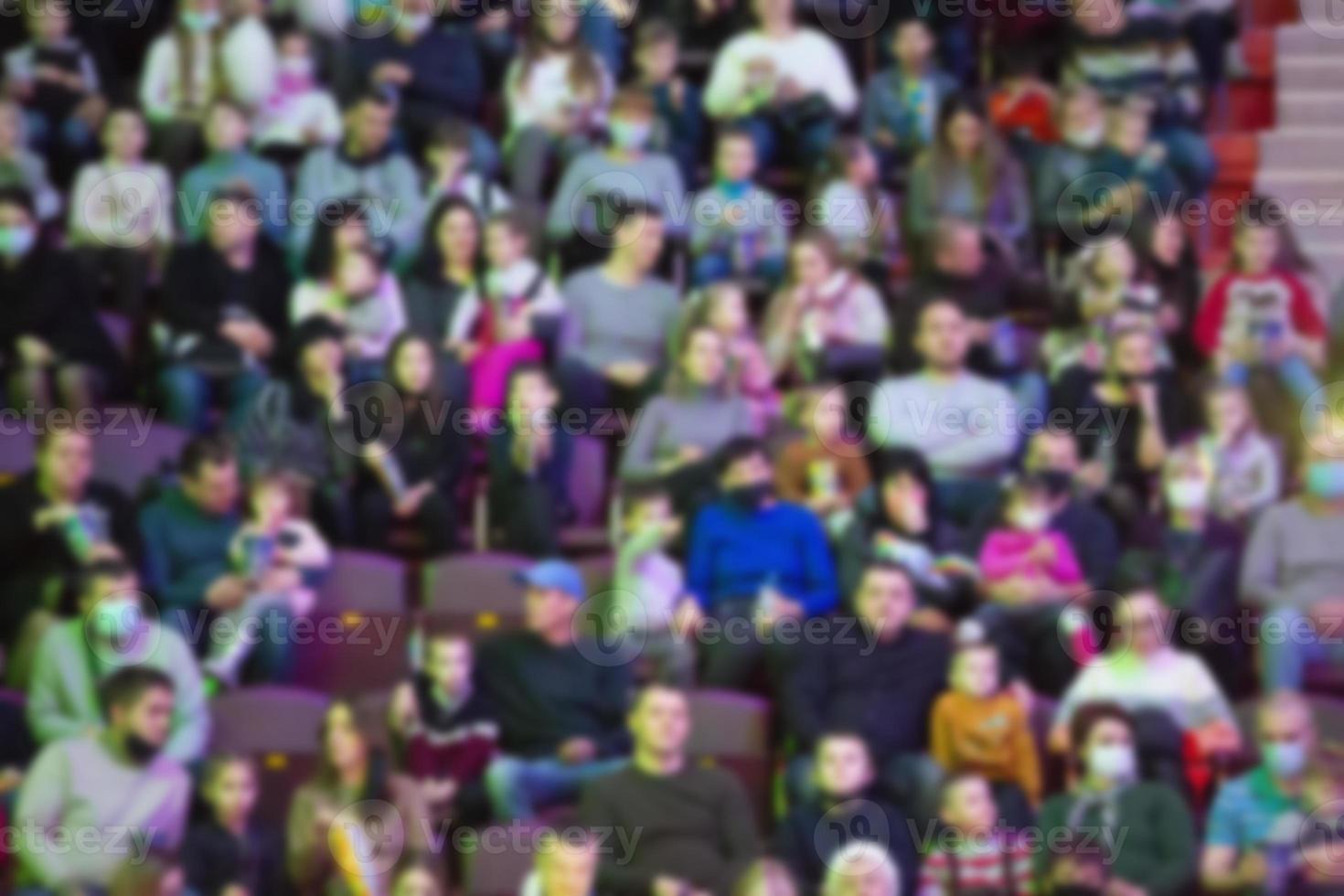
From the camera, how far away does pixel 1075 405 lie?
9430mm

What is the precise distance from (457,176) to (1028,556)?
224 centimetres

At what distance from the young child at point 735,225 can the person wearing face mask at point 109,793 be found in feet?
8.04

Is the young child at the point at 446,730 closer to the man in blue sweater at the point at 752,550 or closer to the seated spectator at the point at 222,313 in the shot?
the man in blue sweater at the point at 752,550

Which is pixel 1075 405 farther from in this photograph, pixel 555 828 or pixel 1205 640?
pixel 555 828

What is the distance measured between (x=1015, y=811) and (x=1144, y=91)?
3473mm

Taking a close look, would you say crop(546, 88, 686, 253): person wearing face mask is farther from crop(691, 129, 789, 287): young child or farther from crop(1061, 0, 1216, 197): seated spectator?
crop(1061, 0, 1216, 197): seated spectator

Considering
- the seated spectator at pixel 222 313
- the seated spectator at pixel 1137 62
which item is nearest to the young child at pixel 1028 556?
the seated spectator at pixel 222 313

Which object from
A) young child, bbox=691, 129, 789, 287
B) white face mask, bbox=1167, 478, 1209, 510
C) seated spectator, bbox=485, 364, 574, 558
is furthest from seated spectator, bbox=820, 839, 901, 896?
young child, bbox=691, 129, 789, 287

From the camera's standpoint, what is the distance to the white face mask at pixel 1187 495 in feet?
29.5

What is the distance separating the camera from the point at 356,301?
9.37 metres

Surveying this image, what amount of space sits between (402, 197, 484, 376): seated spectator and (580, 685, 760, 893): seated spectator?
5.99 feet

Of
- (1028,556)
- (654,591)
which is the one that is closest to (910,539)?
(1028,556)

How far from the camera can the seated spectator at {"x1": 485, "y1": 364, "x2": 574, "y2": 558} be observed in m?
8.84

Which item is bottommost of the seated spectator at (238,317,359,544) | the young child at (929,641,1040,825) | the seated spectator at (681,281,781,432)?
the young child at (929,641,1040,825)
